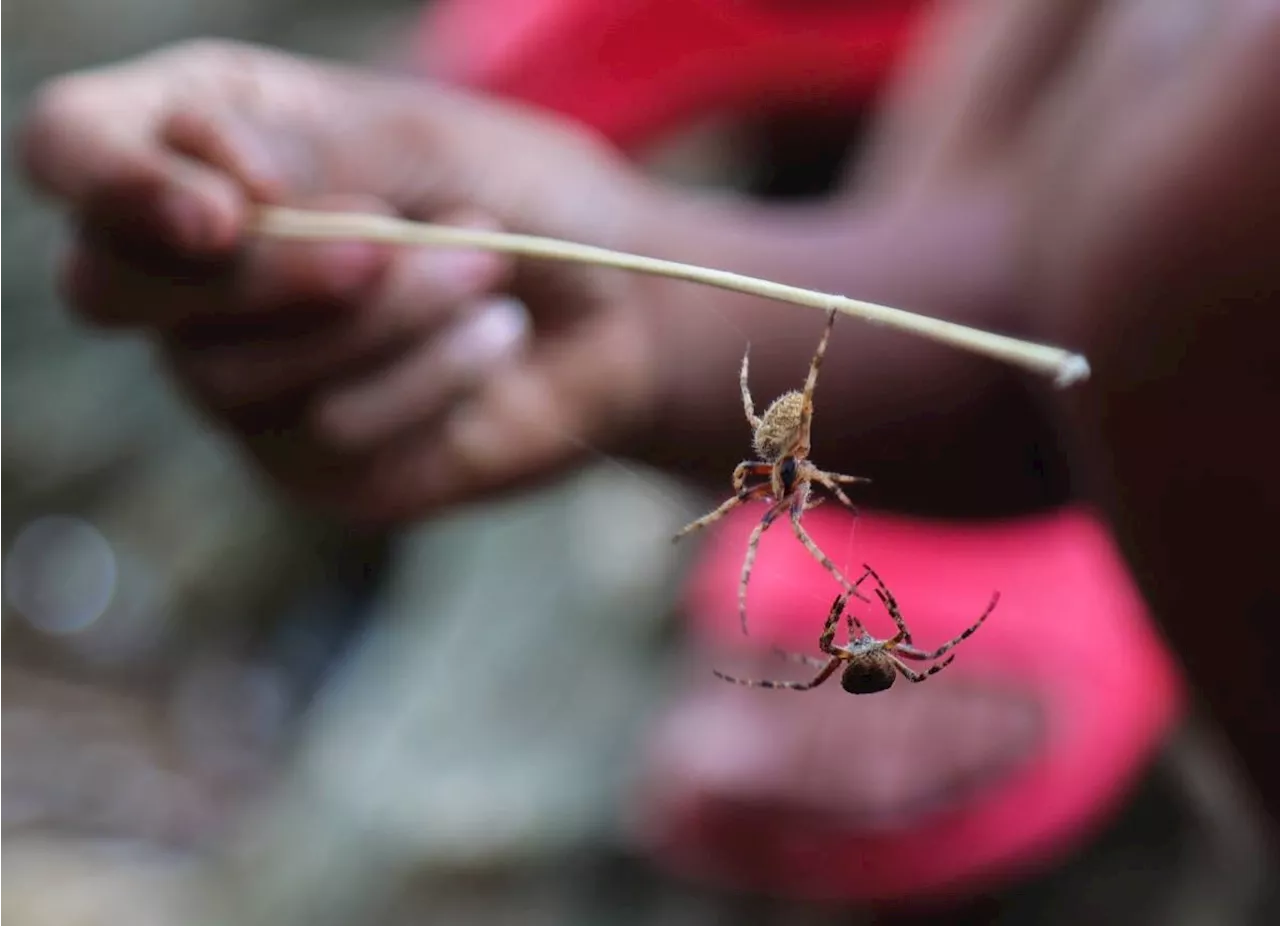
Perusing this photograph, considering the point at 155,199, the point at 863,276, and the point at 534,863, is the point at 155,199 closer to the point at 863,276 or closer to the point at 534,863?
the point at 863,276

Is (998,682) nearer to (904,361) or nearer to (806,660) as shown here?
(904,361)

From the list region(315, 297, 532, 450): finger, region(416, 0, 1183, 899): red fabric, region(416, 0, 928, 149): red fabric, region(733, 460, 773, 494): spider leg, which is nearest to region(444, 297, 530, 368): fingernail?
region(315, 297, 532, 450): finger

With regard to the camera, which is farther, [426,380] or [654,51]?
[654,51]

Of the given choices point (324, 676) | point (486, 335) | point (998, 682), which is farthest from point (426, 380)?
point (324, 676)

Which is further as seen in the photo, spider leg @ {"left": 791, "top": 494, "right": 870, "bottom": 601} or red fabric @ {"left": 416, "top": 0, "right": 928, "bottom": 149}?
red fabric @ {"left": 416, "top": 0, "right": 928, "bottom": 149}

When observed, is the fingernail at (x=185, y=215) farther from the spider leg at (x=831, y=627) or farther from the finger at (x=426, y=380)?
the spider leg at (x=831, y=627)

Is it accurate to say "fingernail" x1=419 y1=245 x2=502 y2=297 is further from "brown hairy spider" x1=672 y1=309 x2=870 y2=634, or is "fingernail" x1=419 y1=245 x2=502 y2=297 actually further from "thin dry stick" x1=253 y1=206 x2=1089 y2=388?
"brown hairy spider" x1=672 y1=309 x2=870 y2=634
